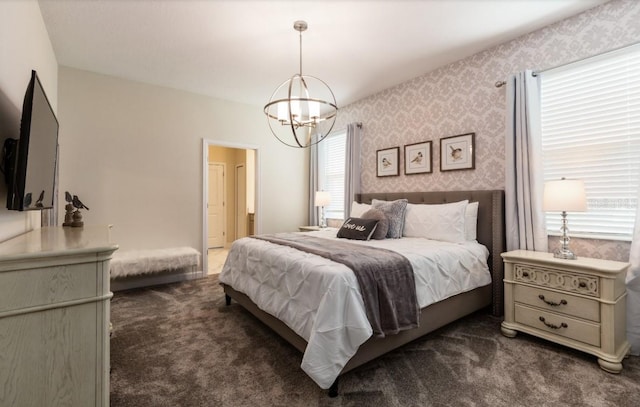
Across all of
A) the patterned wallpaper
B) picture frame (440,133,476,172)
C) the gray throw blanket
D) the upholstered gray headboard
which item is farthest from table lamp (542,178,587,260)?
the gray throw blanket

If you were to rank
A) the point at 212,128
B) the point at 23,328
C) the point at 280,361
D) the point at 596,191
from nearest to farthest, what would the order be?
1. the point at 23,328
2. the point at 280,361
3. the point at 596,191
4. the point at 212,128

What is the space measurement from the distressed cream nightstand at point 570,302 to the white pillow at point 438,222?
1.75 feet

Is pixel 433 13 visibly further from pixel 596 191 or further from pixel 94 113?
pixel 94 113

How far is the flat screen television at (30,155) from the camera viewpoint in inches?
53.3

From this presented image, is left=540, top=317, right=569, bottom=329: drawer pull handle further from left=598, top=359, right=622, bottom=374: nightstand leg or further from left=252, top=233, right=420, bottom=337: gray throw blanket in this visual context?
left=252, top=233, right=420, bottom=337: gray throw blanket

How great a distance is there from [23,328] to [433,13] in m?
3.17

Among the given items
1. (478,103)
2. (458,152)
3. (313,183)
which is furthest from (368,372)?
(313,183)

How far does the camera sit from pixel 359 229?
3.10 meters

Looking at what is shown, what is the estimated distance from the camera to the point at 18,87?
1.86 meters

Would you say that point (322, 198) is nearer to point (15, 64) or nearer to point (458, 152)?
point (458, 152)

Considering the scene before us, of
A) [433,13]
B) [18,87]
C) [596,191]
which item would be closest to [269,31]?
[433,13]

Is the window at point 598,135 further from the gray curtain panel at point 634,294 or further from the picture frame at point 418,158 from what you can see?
the picture frame at point 418,158

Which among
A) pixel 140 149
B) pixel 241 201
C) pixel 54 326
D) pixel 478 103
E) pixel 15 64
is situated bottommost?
pixel 54 326

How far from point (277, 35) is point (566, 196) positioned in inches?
110
